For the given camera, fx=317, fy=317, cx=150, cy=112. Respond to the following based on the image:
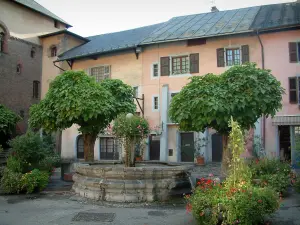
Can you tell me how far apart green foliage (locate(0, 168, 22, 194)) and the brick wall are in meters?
15.7

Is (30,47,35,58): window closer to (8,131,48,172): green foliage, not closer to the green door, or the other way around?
the green door

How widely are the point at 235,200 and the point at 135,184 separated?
3788mm

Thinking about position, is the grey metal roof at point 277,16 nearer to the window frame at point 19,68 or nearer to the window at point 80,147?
the window at point 80,147

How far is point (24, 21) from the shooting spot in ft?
85.9

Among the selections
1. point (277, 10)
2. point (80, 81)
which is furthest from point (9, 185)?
point (277, 10)

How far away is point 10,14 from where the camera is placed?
82.1ft

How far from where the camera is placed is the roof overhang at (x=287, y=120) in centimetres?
1803

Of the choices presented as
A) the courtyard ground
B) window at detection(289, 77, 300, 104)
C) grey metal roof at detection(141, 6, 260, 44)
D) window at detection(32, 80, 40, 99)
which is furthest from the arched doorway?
window at detection(289, 77, 300, 104)

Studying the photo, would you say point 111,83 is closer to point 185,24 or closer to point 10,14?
point 185,24

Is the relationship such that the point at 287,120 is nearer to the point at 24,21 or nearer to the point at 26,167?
the point at 26,167

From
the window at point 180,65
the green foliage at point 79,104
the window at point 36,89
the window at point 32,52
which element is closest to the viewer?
the green foliage at point 79,104

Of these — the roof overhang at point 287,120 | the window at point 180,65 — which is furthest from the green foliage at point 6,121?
the roof overhang at point 287,120

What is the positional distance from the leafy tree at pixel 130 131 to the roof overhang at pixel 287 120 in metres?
11.0

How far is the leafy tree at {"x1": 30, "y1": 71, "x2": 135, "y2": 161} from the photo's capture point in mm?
12188
